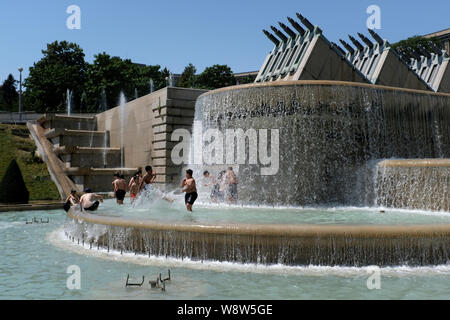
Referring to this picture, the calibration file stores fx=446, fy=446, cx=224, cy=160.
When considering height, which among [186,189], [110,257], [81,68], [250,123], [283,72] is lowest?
[110,257]

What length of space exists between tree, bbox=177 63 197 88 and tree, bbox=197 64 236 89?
238 cm

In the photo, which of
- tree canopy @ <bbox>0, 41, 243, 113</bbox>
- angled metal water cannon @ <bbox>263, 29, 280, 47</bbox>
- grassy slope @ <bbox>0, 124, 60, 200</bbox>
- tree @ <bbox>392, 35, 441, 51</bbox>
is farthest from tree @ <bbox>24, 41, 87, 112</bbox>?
tree @ <bbox>392, 35, 441, 51</bbox>

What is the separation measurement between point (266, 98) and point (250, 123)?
40.2 inches

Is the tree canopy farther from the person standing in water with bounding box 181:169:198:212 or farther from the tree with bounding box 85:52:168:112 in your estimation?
the person standing in water with bounding box 181:169:198:212

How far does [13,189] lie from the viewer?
63.0 feet

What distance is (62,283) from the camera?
21.3ft

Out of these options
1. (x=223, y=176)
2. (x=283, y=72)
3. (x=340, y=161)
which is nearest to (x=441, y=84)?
(x=283, y=72)

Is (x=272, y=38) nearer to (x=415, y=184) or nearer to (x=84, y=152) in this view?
(x=84, y=152)

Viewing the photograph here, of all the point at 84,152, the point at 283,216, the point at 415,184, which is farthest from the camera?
the point at 84,152

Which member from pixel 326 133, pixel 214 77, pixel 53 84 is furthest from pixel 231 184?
pixel 214 77

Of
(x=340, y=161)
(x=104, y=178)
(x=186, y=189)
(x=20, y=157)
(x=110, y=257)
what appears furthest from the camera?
(x=20, y=157)

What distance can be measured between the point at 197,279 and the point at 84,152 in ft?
70.0

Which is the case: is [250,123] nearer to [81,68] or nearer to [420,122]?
[420,122]

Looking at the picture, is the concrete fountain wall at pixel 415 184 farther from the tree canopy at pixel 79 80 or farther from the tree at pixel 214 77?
the tree at pixel 214 77
